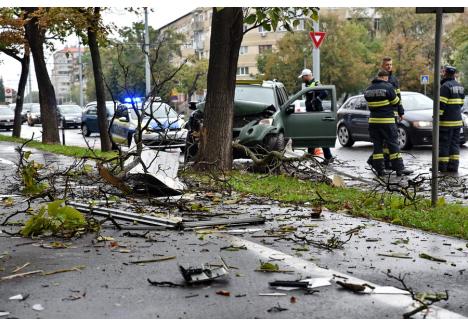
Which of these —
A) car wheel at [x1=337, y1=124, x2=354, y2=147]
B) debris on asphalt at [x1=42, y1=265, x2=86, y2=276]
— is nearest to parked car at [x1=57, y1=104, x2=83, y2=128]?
car wheel at [x1=337, y1=124, x2=354, y2=147]

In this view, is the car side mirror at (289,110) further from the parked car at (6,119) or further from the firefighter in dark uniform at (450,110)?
the parked car at (6,119)

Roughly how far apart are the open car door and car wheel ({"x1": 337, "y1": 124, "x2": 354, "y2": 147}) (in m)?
5.96

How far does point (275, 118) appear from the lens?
15.1m

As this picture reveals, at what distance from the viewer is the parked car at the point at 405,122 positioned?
62.1 ft

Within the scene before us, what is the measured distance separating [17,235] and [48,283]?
6.79ft

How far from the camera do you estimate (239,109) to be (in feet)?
50.1

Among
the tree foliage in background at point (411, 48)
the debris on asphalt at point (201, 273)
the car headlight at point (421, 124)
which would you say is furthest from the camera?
the tree foliage in background at point (411, 48)

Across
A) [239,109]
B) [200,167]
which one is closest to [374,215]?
[200,167]

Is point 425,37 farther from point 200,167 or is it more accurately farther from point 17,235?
point 17,235

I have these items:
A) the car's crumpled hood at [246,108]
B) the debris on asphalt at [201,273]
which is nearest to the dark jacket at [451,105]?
the car's crumpled hood at [246,108]

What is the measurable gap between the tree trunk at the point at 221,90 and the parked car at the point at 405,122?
7233 millimetres

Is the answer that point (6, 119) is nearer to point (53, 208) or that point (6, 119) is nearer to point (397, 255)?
point (53, 208)

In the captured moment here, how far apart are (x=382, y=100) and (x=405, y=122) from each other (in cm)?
671

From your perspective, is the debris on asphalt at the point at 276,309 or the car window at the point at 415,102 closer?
the debris on asphalt at the point at 276,309
